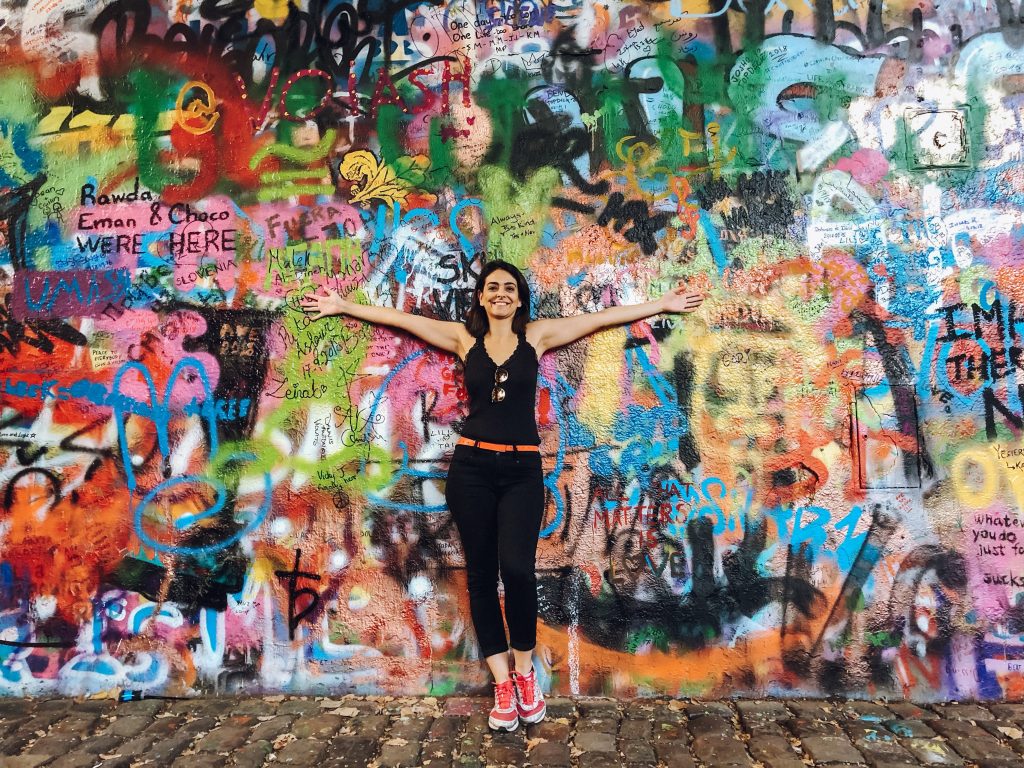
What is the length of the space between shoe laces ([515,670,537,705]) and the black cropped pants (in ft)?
0.46

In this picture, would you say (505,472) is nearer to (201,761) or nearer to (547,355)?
(547,355)

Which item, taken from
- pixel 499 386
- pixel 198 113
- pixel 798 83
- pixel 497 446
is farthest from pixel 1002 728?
pixel 198 113

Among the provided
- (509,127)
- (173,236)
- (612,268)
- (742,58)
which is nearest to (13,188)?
(173,236)

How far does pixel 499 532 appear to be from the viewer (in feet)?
11.8

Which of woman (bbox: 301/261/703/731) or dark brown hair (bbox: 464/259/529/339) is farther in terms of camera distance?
dark brown hair (bbox: 464/259/529/339)

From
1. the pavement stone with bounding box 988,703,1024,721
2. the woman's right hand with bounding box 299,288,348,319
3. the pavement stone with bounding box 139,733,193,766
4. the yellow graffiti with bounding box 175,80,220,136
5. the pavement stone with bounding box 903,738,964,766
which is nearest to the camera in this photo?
the pavement stone with bounding box 903,738,964,766

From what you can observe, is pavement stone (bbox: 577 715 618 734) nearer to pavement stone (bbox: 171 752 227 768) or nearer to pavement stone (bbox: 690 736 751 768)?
pavement stone (bbox: 690 736 751 768)

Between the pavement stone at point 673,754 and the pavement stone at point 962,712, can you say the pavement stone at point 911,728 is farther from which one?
the pavement stone at point 673,754

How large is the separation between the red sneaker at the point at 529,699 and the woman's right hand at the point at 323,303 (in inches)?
84.8

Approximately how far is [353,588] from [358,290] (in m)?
1.64

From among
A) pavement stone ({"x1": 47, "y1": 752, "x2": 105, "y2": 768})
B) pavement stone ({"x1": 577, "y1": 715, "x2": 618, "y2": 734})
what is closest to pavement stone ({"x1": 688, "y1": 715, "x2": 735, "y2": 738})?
pavement stone ({"x1": 577, "y1": 715, "x2": 618, "y2": 734})

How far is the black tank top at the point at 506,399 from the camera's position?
11.9ft

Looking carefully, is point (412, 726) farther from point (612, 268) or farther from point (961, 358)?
point (961, 358)

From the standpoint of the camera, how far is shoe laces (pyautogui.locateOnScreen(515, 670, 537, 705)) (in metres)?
3.56
